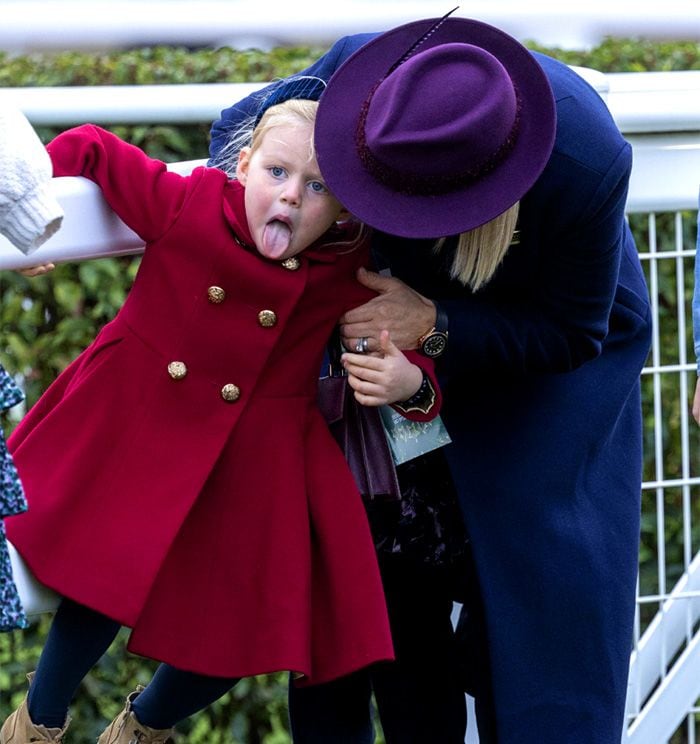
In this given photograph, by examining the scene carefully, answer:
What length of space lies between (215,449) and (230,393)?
8cm

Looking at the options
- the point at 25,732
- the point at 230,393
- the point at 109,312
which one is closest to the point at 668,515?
the point at 109,312

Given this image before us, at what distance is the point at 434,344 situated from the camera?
2.10 m

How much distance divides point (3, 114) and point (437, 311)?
0.74 m

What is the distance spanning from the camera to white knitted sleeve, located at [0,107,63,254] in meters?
1.56

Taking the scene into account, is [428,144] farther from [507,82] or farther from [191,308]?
[191,308]

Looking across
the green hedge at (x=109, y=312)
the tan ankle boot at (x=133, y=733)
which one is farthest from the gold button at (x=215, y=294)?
the green hedge at (x=109, y=312)

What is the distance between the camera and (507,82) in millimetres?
1927

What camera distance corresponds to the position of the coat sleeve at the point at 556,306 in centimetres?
207

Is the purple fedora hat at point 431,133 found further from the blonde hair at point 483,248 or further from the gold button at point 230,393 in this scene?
the gold button at point 230,393

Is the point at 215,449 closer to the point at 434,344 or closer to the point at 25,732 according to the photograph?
the point at 434,344

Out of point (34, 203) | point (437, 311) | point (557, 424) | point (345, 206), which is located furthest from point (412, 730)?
point (34, 203)

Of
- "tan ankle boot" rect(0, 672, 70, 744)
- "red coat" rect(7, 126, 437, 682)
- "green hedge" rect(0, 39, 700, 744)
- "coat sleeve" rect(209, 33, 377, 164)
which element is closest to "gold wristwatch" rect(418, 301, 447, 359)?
"red coat" rect(7, 126, 437, 682)

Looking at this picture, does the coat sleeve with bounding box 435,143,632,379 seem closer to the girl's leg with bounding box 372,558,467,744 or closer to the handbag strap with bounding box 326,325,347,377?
the handbag strap with bounding box 326,325,347,377

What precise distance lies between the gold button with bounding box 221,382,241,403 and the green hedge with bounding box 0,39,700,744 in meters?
1.10
